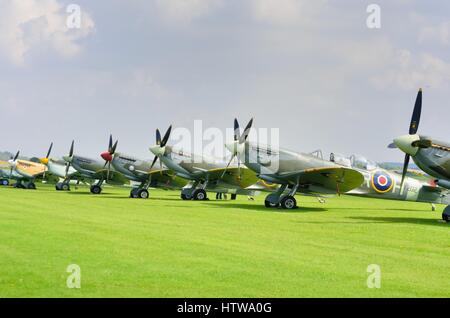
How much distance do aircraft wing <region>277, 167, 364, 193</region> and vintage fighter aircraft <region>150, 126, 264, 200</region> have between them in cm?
914

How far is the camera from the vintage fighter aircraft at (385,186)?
91.9 ft

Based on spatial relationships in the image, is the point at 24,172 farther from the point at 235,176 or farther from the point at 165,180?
the point at 235,176

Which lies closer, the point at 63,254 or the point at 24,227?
the point at 63,254

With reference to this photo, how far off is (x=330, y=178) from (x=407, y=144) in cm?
769

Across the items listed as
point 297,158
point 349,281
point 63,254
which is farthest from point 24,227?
point 297,158

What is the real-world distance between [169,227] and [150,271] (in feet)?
23.6

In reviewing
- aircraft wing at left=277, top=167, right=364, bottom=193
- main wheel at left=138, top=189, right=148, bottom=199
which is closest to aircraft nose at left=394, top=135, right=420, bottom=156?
aircraft wing at left=277, top=167, right=364, bottom=193

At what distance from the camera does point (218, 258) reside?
417 inches

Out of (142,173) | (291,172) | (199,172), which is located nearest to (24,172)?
(142,173)

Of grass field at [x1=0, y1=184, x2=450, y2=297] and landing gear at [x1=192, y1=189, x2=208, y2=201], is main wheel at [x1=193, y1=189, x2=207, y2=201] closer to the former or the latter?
landing gear at [x1=192, y1=189, x2=208, y2=201]

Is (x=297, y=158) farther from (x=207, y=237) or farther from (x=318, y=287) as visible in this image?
(x=318, y=287)

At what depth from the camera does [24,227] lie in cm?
1500

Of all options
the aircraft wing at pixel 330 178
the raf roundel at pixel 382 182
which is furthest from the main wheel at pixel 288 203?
the raf roundel at pixel 382 182
